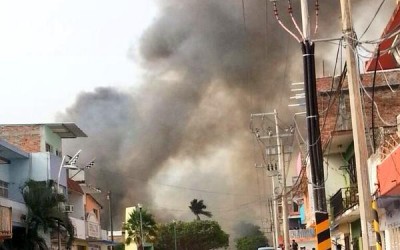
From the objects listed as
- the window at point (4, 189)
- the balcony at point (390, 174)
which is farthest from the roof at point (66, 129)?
the balcony at point (390, 174)

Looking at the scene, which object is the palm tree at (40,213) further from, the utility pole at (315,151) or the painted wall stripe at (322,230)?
the painted wall stripe at (322,230)

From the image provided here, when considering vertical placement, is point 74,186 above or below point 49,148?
below

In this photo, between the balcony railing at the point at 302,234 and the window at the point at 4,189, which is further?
the balcony railing at the point at 302,234

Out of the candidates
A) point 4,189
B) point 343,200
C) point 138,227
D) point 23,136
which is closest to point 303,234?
point 343,200

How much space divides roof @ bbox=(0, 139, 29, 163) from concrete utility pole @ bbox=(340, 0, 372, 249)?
22957 millimetres

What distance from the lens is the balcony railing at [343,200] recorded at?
2888 cm

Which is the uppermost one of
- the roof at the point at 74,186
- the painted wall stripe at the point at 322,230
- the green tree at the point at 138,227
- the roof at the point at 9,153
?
the roof at the point at 9,153

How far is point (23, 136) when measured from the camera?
4347 cm

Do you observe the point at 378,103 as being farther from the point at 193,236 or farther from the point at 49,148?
the point at 193,236

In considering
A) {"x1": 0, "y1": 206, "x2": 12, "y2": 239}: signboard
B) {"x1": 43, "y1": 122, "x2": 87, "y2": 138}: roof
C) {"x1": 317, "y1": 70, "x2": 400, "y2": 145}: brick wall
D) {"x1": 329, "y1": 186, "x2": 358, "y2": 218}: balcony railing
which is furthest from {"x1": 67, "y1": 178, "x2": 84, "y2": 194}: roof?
{"x1": 329, "y1": 186, "x2": 358, "y2": 218}: balcony railing

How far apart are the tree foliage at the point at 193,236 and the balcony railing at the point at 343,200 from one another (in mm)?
70490

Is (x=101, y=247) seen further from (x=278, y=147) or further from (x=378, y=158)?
(x=378, y=158)

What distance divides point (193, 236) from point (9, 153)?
232 ft

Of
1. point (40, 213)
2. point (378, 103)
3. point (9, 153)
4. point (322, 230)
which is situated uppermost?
point (378, 103)
